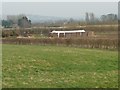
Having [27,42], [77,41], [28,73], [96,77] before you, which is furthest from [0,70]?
[27,42]

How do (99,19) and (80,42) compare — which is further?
(99,19)

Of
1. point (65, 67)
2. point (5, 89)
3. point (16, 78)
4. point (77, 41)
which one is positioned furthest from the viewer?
point (77, 41)

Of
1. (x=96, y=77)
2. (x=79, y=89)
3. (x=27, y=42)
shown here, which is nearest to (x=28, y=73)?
(x=96, y=77)

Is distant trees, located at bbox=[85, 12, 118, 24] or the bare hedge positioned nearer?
the bare hedge

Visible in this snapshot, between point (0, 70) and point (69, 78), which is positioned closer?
point (69, 78)

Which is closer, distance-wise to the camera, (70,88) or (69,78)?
(70,88)

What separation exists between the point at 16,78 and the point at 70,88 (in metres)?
2.21

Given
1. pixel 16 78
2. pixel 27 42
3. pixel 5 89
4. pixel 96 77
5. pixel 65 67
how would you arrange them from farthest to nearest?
pixel 27 42
pixel 65 67
pixel 96 77
pixel 16 78
pixel 5 89

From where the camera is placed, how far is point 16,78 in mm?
10500

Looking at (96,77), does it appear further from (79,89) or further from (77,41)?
(77,41)

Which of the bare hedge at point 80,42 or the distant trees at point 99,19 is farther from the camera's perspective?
the distant trees at point 99,19

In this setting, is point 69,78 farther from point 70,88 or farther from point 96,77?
point 70,88

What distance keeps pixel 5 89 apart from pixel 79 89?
2.09 m

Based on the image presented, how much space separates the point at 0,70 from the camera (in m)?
11.8
